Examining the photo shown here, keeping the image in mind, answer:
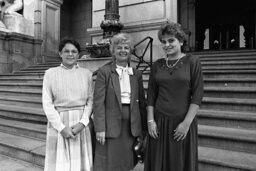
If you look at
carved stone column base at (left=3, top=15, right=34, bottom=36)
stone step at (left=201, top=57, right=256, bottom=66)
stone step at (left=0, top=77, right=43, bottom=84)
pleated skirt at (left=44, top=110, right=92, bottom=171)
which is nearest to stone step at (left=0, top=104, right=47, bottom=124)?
stone step at (left=0, top=77, right=43, bottom=84)

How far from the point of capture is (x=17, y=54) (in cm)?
986

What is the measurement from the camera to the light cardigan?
2.27 meters

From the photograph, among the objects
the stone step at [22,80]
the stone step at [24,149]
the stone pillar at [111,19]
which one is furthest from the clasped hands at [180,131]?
the stone step at [22,80]

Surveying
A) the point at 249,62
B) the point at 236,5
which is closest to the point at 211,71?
the point at 249,62

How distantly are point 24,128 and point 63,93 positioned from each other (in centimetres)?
284

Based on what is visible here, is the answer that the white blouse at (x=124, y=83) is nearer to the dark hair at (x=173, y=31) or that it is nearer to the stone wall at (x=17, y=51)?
the dark hair at (x=173, y=31)

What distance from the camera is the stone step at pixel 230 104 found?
12.4 ft

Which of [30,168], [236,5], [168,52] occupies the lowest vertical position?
[30,168]

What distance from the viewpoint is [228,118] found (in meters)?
3.57

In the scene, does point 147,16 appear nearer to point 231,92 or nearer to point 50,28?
point 231,92

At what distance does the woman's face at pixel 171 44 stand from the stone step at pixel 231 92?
2585 millimetres

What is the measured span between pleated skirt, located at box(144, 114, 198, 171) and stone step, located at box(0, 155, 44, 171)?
217cm

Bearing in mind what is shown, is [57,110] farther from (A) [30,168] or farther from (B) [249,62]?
(B) [249,62]

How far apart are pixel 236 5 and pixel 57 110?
10938 millimetres
